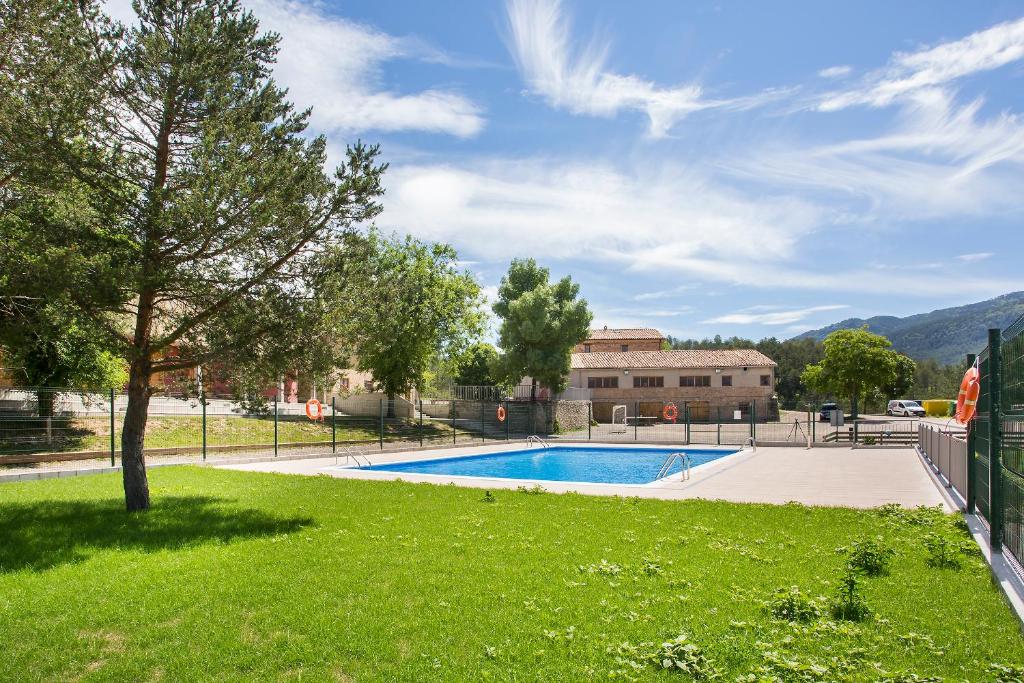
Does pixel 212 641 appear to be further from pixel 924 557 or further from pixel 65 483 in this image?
pixel 65 483

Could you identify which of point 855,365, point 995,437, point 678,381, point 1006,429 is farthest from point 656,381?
point 1006,429

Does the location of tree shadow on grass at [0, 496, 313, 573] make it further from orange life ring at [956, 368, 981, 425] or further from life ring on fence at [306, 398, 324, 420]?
life ring on fence at [306, 398, 324, 420]

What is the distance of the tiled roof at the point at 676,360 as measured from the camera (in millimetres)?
52503

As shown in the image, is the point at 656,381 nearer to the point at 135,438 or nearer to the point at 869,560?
the point at 135,438

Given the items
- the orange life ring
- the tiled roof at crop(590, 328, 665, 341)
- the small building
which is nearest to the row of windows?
the small building

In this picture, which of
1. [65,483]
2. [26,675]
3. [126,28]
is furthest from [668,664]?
[65,483]

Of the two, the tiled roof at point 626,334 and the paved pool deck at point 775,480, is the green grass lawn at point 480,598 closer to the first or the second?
the paved pool deck at point 775,480

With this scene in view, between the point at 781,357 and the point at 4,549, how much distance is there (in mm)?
100965

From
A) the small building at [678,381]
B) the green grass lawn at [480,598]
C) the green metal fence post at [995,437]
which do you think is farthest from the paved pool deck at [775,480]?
the small building at [678,381]

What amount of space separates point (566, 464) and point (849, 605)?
18566 mm

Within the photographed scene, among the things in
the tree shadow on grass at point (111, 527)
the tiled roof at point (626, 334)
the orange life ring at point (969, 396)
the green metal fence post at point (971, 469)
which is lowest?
the tree shadow on grass at point (111, 527)

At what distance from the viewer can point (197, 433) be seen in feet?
73.8

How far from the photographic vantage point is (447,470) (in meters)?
20.7

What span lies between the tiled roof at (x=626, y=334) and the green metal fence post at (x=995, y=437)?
67.5 metres
